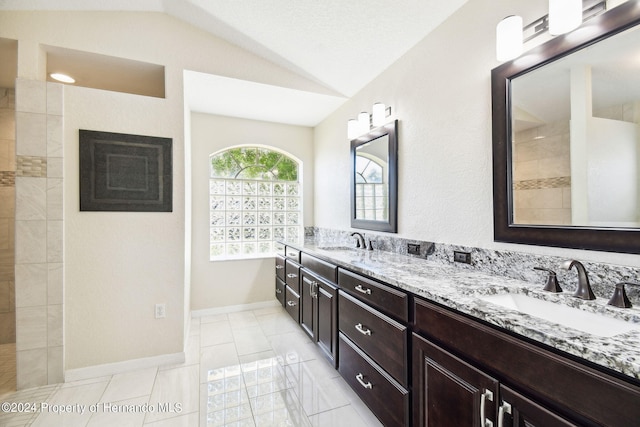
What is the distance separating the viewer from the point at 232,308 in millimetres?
3605

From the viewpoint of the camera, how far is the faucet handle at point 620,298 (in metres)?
1.02

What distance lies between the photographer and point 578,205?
1259 millimetres

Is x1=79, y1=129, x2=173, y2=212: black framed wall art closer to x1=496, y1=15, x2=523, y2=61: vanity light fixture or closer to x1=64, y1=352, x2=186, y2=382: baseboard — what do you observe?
x1=64, y1=352, x2=186, y2=382: baseboard

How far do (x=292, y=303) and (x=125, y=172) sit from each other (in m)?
1.98

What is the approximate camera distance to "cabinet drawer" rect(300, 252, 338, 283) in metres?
2.09

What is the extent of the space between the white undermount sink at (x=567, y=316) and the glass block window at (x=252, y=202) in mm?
2970

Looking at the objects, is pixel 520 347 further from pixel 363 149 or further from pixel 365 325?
pixel 363 149

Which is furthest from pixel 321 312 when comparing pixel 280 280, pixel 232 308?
pixel 232 308

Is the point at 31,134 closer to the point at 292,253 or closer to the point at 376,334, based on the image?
the point at 292,253

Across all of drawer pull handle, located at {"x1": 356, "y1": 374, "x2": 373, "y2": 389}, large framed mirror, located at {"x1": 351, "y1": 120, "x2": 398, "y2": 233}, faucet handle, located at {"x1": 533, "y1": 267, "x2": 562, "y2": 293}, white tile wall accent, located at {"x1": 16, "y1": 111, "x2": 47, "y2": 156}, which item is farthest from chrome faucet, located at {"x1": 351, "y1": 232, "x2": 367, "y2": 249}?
white tile wall accent, located at {"x1": 16, "y1": 111, "x2": 47, "y2": 156}

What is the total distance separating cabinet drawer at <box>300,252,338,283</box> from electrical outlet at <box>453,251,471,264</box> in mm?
798

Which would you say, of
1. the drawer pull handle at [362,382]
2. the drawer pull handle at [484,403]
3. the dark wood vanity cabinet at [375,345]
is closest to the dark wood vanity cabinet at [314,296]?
the dark wood vanity cabinet at [375,345]

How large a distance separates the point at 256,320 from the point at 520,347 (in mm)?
2944

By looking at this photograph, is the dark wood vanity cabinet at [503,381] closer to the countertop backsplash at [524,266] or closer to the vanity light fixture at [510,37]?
the countertop backsplash at [524,266]
